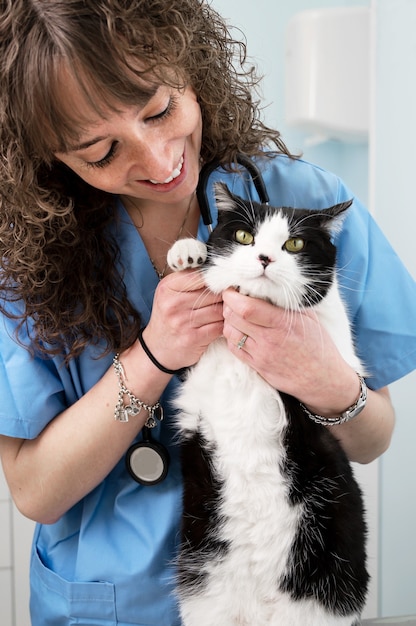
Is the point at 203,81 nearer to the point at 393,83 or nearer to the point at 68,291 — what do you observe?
the point at 68,291

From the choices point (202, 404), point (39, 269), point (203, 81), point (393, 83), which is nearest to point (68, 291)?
point (39, 269)

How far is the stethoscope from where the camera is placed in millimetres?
1081

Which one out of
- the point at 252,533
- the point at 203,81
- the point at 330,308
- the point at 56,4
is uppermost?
the point at 56,4

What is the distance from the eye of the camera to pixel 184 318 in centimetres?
100

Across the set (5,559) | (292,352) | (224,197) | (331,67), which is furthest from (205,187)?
(5,559)

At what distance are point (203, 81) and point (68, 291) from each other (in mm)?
386

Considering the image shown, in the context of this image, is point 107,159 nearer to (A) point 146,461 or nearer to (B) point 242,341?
(B) point 242,341

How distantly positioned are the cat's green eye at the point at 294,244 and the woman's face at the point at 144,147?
18 centimetres

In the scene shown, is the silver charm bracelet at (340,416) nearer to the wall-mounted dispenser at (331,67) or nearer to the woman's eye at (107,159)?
the woman's eye at (107,159)

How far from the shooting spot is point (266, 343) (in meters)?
0.96

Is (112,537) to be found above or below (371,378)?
below

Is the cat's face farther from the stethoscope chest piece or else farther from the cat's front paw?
the stethoscope chest piece

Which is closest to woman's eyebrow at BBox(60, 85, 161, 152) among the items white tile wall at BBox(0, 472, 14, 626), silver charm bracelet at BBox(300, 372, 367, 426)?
silver charm bracelet at BBox(300, 372, 367, 426)

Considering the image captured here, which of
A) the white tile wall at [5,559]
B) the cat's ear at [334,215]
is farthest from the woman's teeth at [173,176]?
the white tile wall at [5,559]
